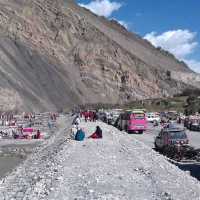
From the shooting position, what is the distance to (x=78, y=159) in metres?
27.7

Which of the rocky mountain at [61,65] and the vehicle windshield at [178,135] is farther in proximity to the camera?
the rocky mountain at [61,65]

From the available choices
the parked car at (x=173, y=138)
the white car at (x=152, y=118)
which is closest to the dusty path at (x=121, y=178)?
the parked car at (x=173, y=138)

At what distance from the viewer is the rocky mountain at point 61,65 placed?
330 feet

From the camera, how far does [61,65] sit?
121m

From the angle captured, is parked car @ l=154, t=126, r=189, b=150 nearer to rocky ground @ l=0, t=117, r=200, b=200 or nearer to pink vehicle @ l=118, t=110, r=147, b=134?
rocky ground @ l=0, t=117, r=200, b=200

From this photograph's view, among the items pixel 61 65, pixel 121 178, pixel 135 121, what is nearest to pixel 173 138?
pixel 121 178

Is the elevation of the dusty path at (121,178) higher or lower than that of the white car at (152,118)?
lower

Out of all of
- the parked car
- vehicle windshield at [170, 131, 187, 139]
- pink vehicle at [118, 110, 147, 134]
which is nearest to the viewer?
the parked car

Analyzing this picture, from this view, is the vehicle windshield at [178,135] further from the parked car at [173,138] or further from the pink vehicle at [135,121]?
the pink vehicle at [135,121]

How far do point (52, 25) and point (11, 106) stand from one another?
141 ft

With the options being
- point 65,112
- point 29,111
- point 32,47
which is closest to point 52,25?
point 32,47

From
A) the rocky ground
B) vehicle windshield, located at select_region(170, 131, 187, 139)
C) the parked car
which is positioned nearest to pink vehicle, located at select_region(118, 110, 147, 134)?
the parked car

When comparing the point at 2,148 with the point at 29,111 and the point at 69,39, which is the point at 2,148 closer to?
the point at 29,111

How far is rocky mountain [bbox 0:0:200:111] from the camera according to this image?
100688 millimetres
